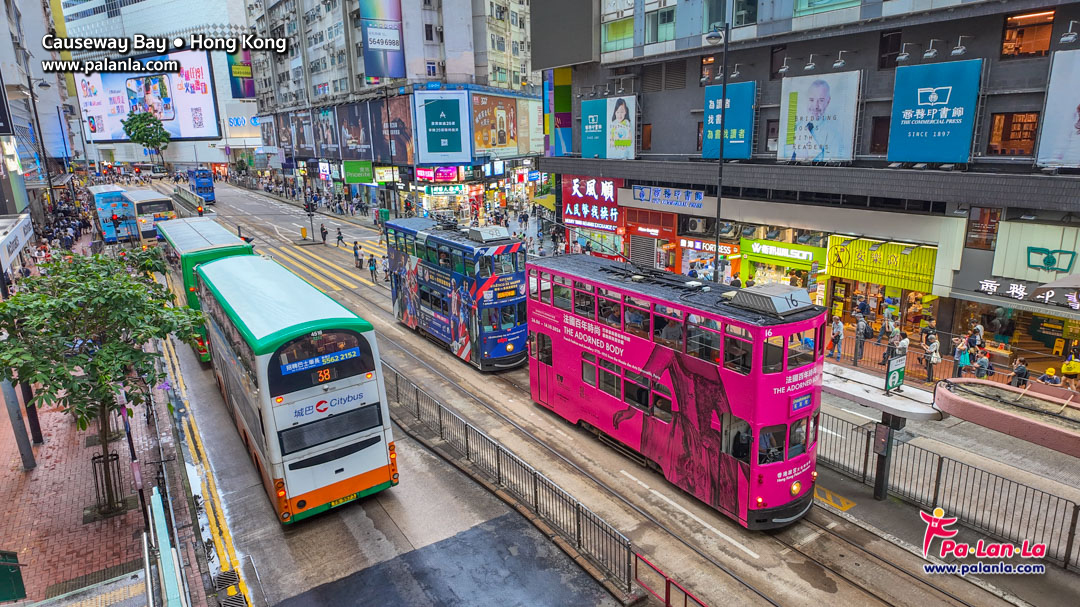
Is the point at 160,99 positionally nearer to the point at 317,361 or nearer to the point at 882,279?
the point at 317,361

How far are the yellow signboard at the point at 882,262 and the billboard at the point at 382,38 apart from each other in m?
41.7

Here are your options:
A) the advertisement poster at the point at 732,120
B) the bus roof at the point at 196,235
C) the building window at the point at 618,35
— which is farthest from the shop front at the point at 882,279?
the bus roof at the point at 196,235

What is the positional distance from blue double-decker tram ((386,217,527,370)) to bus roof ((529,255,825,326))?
3.16 m

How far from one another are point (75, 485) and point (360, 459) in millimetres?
6816

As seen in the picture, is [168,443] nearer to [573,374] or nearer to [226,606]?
[226,606]

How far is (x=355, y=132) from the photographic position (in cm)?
5953

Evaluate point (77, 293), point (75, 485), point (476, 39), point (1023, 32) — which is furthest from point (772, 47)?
point (476, 39)

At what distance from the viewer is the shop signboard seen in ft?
166

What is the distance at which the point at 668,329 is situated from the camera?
12.3m

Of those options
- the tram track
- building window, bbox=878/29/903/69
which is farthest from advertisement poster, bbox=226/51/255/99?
building window, bbox=878/29/903/69

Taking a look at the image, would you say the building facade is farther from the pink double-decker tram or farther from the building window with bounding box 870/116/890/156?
the pink double-decker tram

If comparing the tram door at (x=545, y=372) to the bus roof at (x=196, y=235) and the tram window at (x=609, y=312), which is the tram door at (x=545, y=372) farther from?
the bus roof at (x=196, y=235)

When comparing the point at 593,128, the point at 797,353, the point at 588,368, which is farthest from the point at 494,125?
the point at 797,353

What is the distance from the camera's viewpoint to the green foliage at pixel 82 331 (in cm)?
1031
